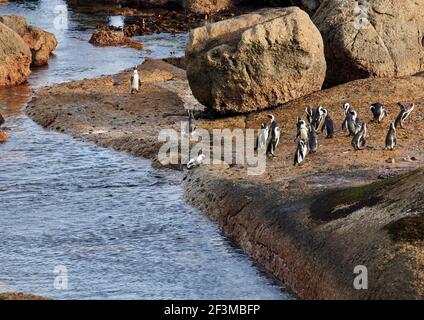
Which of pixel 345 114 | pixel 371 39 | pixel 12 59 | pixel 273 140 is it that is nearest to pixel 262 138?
pixel 273 140

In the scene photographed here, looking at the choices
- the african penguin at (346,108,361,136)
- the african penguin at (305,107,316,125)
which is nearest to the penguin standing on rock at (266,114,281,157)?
the african penguin at (346,108,361,136)

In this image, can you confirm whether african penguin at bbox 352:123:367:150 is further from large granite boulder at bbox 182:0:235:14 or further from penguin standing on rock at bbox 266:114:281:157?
large granite boulder at bbox 182:0:235:14

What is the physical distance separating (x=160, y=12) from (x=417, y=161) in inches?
1932

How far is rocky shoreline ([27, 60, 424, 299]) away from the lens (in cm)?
1923

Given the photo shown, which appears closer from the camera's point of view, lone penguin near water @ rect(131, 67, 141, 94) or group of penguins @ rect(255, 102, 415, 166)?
group of penguins @ rect(255, 102, 415, 166)

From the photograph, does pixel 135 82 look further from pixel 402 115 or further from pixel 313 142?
pixel 313 142

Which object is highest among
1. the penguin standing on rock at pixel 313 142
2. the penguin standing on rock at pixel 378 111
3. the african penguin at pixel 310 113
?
the penguin standing on rock at pixel 378 111

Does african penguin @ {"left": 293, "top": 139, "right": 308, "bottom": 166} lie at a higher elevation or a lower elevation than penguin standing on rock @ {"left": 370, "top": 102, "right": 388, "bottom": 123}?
lower

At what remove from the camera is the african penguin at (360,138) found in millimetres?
27797

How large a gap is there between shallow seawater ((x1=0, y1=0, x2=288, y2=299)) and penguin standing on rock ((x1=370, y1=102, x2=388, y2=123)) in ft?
21.7

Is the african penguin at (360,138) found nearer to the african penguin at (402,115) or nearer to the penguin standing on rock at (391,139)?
the penguin standing on rock at (391,139)

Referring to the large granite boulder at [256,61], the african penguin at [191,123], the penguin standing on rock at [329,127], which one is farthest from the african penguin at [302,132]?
the african penguin at [191,123]

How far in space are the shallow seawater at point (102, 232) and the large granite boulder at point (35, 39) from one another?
1509 centimetres

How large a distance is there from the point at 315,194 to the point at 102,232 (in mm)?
5505
